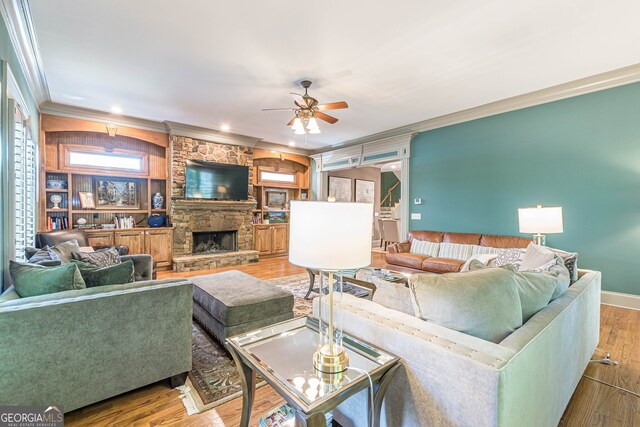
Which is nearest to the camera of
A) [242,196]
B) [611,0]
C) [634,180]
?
[611,0]

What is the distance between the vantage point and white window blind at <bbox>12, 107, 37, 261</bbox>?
9.19 ft

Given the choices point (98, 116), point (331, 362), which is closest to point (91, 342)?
point (331, 362)

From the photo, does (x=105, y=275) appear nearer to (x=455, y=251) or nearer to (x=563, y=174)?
(x=455, y=251)

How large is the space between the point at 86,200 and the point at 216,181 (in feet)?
7.26

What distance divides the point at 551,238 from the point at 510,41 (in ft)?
Answer: 9.04

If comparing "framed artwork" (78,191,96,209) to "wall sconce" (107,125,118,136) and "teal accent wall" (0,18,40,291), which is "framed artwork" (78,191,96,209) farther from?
"teal accent wall" (0,18,40,291)

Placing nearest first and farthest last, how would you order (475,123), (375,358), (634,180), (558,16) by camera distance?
1. (375,358)
2. (558,16)
3. (634,180)
4. (475,123)

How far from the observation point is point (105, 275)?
1.86m

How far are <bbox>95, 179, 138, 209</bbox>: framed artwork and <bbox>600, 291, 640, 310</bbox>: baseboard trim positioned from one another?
7.55 meters

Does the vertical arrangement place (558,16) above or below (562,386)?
above

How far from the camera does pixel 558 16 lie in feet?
7.81

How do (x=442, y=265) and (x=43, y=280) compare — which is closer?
(x=43, y=280)

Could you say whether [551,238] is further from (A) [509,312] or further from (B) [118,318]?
(B) [118,318]

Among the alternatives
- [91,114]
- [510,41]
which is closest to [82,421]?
[510,41]
